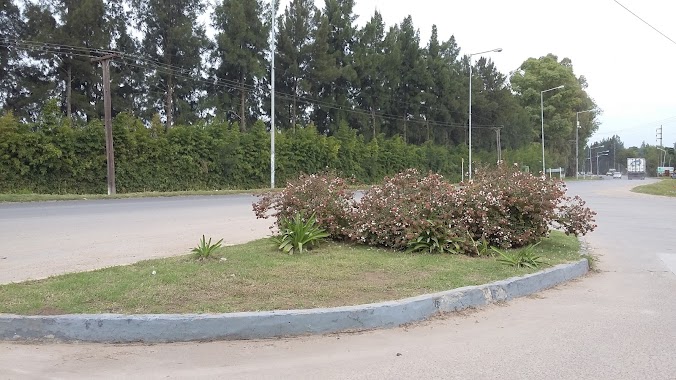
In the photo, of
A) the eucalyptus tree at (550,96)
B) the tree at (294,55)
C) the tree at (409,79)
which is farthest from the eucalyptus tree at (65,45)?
the eucalyptus tree at (550,96)

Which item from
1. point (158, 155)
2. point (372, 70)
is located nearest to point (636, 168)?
point (372, 70)

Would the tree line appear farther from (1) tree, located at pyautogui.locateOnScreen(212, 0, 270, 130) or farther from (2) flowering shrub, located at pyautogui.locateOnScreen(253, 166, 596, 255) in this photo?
(2) flowering shrub, located at pyautogui.locateOnScreen(253, 166, 596, 255)

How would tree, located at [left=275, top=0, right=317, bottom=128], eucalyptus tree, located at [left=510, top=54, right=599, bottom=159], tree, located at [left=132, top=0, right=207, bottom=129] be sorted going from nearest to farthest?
tree, located at [left=132, top=0, right=207, bottom=129]
tree, located at [left=275, top=0, right=317, bottom=128]
eucalyptus tree, located at [left=510, top=54, right=599, bottom=159]

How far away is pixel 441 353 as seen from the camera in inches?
184

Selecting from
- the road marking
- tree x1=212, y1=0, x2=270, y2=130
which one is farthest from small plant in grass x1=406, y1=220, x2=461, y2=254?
Result: tree x1=212, y1=0, x2=270, y2=130

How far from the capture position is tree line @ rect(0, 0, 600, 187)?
35.0m

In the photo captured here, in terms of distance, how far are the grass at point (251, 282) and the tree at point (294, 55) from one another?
Answer: 126 ft

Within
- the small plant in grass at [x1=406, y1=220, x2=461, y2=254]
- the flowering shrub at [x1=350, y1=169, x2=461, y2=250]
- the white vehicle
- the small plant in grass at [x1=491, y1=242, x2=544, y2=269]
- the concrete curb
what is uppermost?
the white vehicle

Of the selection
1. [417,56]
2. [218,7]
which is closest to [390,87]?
[417,56]

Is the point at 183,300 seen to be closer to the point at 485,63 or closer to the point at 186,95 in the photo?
the point at 186,95

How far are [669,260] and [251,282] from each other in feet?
24.5

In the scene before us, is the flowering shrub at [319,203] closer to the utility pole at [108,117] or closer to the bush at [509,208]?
the bush at [509,208]

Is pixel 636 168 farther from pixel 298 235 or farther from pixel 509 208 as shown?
pixel 298 235

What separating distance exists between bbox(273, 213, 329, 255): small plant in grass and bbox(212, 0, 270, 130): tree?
116ft
